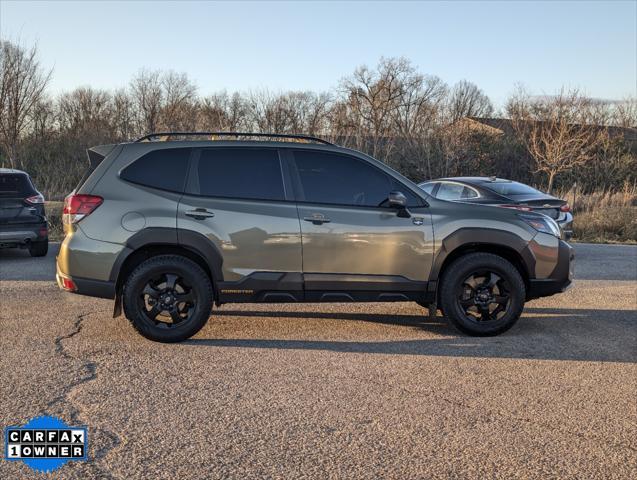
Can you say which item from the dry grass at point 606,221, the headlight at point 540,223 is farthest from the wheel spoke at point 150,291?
the dry grass at point 606,221

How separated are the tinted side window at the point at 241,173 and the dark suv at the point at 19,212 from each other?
239 inches

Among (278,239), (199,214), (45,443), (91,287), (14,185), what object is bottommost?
(45,443)

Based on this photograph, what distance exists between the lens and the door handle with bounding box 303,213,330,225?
545cm

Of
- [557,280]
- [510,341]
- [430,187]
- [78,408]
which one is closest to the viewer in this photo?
[78,408]

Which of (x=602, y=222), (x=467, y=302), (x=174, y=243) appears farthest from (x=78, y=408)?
(x=602, y=222)

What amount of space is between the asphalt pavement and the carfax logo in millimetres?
76

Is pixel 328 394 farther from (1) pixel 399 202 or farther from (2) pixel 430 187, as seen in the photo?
(2) pixel 430 187

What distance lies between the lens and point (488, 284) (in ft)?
19.0

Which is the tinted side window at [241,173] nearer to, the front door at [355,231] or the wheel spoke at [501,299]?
the front door at [355,231]

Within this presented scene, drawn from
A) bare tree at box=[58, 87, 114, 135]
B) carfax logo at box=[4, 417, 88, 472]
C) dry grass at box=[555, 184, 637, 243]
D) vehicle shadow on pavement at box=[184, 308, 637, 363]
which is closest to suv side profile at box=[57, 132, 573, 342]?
vehicle shadow on pavement at box=[184, 308, 637, 363]

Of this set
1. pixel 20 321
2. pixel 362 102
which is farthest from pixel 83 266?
pixel 362 102

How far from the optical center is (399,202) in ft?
18.1

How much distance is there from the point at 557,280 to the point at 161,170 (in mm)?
4042

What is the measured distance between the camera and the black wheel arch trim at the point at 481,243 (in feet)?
18.6
